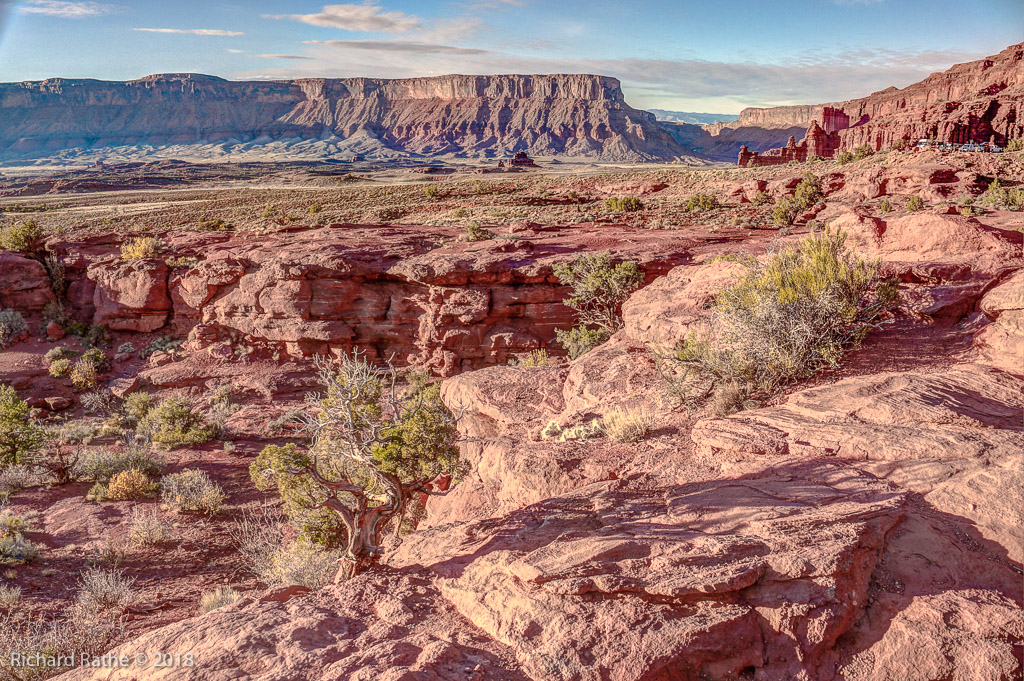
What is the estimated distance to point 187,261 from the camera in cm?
2003

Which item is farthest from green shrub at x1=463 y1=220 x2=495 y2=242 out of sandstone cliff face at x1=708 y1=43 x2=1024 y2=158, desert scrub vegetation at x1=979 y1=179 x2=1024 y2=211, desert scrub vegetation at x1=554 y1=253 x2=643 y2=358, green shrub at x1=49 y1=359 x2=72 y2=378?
sandstone cliff face at x1=708 y1=43 x2=1024 y2=158

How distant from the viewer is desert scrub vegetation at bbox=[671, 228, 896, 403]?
7574 millimetres

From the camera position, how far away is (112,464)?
12.1 metres

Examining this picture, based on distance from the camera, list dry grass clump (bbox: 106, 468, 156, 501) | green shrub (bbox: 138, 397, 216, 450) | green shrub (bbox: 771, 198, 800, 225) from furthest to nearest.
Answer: green shrub (bbox: 771, 198, 800, 225) → green shrub (bbox: 138, 397, 216, 450) → dry grass clump (bbox: 106, 468, 156, 501)

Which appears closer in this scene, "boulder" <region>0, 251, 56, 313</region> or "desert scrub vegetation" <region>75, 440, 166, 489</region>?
"desert scrub vegetation" <region>75, 440, 166, 489</region>

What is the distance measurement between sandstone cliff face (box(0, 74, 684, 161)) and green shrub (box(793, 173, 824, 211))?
9374 cm

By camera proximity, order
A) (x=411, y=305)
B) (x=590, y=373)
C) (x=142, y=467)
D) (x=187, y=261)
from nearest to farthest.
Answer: (x=590, y=373)
(x=142, y=467)
(x=411, y=305)
(x=187, y=261)

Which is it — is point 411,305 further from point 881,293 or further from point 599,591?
point 599,591

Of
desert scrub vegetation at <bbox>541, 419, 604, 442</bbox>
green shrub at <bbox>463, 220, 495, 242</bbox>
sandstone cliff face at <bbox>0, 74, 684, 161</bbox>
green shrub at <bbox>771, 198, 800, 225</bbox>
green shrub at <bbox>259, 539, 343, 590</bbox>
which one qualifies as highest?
sandstone cliff face at <bbox>0, 74, 684, 161</bbox>

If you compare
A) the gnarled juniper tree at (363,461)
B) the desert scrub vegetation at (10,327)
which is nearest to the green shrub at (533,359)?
the gnarled juniper tree at (363,461)

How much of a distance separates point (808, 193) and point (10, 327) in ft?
108

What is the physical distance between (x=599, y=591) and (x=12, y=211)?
5287cm

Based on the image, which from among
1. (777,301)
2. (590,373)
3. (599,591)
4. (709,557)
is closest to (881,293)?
(777,301)

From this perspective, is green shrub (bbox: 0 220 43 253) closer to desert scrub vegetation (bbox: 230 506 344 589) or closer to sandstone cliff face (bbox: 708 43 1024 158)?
desert scrub vegetation (bbox: 230 506 344 589)
